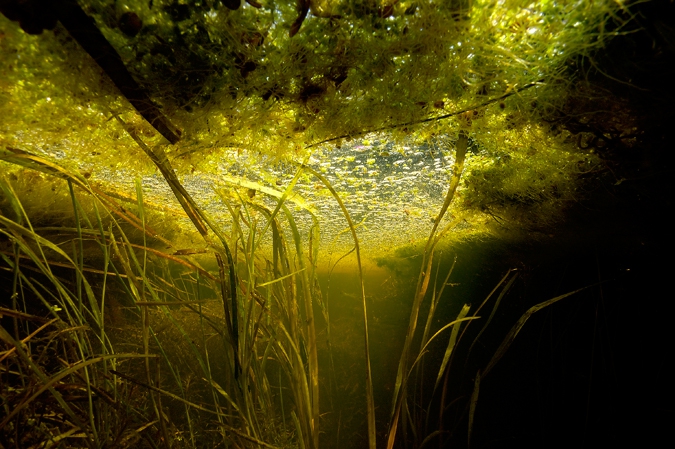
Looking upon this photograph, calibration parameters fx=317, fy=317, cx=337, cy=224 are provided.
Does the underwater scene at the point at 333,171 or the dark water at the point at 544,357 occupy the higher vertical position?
the underwater scene at the point at 333,171

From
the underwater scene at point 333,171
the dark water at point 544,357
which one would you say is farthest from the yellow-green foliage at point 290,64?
the dark water at point 544,357

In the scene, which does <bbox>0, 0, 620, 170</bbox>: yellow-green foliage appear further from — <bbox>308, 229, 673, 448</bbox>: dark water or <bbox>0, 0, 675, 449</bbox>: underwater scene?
<bbox>308, 229, 673, 448</bbox>: dark water

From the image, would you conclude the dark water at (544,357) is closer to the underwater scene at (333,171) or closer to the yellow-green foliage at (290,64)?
the underwater scene at (333,171)

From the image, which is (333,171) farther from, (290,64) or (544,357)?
(544,357)

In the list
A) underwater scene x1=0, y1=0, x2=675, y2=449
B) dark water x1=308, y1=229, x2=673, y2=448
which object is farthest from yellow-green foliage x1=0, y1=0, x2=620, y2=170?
dark water x1=308, y1=229, x2=673, y2=448

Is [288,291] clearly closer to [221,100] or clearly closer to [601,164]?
[221,100]

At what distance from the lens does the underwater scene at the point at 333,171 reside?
1.29 metres

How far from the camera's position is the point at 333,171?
3523 mm

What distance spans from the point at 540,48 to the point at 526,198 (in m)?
2.03

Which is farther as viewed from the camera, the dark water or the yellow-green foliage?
the dark water

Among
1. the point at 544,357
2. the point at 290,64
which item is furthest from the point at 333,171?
the point at 544,357

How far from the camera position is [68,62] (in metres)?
1.33

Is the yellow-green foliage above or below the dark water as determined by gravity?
above

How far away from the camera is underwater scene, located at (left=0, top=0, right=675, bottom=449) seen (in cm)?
129
